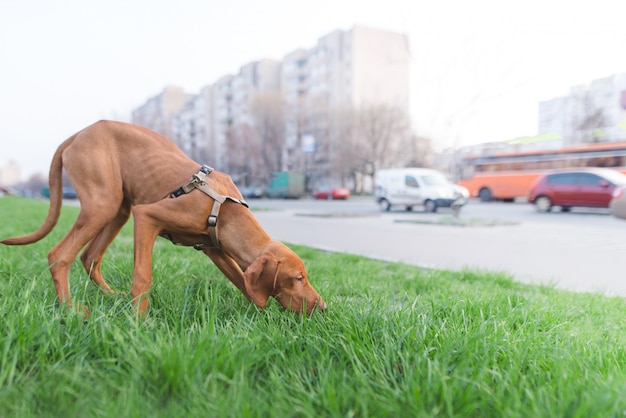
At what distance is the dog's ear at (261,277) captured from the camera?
250cm

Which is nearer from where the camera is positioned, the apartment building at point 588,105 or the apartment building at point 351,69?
the apartment building at point 588,105

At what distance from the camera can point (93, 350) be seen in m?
1.92

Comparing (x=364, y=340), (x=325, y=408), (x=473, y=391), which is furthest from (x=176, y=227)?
(x=473, y=391)

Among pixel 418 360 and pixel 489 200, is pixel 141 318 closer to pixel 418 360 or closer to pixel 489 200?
pixel 418 360

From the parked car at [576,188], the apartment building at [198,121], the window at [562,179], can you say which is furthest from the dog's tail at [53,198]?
the apartment building at [198,121]

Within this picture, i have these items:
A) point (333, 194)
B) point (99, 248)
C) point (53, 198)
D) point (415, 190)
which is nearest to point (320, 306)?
point (99, 248)

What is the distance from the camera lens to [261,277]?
8.32ft

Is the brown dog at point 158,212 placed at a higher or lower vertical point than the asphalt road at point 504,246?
higher

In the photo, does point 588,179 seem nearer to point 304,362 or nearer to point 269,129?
point 304,362

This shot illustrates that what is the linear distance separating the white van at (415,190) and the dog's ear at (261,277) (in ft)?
56.9

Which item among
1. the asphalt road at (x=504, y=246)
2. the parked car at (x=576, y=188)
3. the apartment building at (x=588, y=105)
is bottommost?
the asphalt road at (x=504, y=246)

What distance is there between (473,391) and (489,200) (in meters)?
27.6

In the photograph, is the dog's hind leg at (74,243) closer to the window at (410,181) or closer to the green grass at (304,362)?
the green grass at (304,362)

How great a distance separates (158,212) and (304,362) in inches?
50.8
